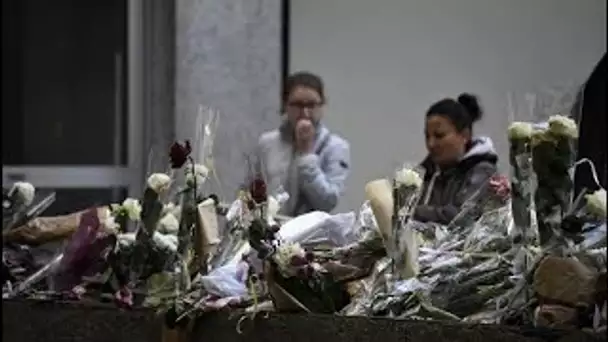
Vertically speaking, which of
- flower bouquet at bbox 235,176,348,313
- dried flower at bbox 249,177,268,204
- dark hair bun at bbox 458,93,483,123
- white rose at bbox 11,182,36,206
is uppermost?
dark hair bun at bbox 458,93,483,123

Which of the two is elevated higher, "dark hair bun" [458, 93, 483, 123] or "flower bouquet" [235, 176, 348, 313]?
"dark hair bun" [458, 93, 483, 123]

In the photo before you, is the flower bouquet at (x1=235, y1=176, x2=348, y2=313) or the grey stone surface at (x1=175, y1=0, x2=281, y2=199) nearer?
the flower bouquet at (x1=235, y1=176, x2=348, y2=313)

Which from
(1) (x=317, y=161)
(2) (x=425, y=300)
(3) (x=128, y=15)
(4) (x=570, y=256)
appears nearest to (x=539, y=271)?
(4) (x=570, y=256)

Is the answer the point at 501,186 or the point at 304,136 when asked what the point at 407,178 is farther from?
the point at 304,136

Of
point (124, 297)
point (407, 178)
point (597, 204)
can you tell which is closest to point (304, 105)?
point (124, 297)

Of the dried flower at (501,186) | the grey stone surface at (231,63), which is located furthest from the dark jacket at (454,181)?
the grey stone surface at (231,63)

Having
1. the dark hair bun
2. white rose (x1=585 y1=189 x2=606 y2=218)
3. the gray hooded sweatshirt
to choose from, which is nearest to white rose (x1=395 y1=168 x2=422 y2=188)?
white rose (x1=585 y1=189 x2=606 y2=218)

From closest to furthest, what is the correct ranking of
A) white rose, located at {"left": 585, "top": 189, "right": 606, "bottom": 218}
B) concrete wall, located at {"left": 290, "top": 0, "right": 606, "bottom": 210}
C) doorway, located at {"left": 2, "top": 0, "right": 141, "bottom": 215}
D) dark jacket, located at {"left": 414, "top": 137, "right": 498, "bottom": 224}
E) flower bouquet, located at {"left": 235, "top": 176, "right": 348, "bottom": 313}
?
1. white rose, located at {"left": 585, "top": 189, "right": 606, "bottom": 218}
2. flower bouquet, located at {"left": 235, "top": 176, "right": 348, "bottom": 313}
3. dark jacket, located at {"left": 414, "top": 137, "right": 498, "bottom": 224}
4. concrete wall, located at {"left": 290, "top": 0, "right": 606, "bottom": 210}
5. doorway, located at {"left": 2, "top": 0, "right": 141, "bottom": 215}

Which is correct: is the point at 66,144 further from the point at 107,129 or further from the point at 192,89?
the point at 192,89

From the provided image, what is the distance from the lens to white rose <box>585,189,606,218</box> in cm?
251

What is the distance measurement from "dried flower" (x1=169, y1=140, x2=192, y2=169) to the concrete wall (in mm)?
3366

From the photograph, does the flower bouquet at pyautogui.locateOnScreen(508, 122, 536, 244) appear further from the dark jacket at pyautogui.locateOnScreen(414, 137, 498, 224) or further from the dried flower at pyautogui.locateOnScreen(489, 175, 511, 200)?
the dark jacket at pyautogui.locateOnScreen(414, 137, 498, 224)

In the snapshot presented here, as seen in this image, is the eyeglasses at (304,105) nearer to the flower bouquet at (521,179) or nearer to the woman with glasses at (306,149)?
the woman with glasses at (306,149)

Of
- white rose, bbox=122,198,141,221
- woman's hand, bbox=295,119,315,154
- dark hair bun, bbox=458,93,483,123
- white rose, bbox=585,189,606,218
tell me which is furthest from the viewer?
woman's hand, bbox=295,119,315,154
